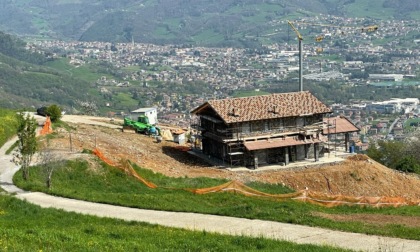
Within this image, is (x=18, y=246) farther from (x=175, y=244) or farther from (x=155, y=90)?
(x=155, y=90)

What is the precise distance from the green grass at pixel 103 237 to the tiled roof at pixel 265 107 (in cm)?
2214

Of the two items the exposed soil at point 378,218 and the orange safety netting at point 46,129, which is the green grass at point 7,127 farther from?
the exposed soil at point 378,218

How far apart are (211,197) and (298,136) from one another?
658 inches

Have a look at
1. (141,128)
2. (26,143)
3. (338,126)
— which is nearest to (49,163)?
(26,143)

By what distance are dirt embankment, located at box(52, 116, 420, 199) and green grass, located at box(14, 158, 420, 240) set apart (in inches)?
116

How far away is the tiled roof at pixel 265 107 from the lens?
44531 millimetres

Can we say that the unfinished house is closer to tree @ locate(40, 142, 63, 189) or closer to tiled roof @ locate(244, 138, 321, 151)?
tiled roof @ locate(244, 138, 321, 151)

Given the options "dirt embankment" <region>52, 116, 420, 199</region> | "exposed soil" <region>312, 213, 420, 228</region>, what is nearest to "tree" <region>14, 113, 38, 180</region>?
"dirt embankment" <region>52, 116, 420, 199</region>

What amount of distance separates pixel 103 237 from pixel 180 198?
9239mm

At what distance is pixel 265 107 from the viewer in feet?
150

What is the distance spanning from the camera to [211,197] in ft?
98.0

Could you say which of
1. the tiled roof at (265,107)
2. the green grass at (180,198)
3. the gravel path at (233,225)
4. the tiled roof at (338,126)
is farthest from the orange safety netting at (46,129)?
the tiled roof at (338,126)

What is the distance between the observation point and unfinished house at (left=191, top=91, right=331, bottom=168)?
44.3 m

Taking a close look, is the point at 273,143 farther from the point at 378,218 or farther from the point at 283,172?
the point at 378,218
